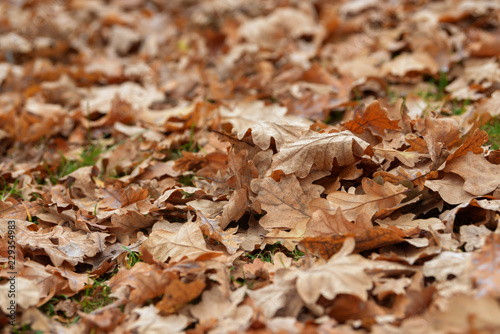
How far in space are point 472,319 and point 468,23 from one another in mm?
3008

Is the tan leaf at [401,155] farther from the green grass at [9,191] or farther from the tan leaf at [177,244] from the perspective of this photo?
the green grass at [9,191]

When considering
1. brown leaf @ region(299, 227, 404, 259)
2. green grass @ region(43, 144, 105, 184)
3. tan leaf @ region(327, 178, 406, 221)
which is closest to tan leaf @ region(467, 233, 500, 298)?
brown leaf @ region(299, 227, 404, 259)

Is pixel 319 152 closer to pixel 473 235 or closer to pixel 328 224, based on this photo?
pixel 328 224

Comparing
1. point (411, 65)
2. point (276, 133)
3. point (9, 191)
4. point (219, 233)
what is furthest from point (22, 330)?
point (411, 65)

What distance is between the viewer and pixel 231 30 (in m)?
4.32

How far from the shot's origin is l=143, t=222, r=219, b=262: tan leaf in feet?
5.61

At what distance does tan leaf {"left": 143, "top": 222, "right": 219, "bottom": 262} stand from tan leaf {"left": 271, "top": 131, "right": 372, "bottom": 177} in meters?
0.44

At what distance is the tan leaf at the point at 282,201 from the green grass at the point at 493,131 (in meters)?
1.00

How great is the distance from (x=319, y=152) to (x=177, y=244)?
0.70m

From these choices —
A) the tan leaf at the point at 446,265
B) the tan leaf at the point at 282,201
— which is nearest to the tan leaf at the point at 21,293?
the tan leaf at the point at 282,201

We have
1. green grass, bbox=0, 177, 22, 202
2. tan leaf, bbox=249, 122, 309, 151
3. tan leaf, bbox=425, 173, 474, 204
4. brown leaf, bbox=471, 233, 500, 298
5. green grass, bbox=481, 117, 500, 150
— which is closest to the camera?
brown leaf, bbox=471, 233, 500, 298

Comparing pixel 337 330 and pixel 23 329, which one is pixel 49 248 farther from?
pixel 337 330

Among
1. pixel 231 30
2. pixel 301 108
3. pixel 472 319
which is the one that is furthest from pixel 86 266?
pixel 231 30

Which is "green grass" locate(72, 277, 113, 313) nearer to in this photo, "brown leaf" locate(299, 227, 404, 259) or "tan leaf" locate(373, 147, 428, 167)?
"brown leaf" locate(299, 227, 404, 259)
